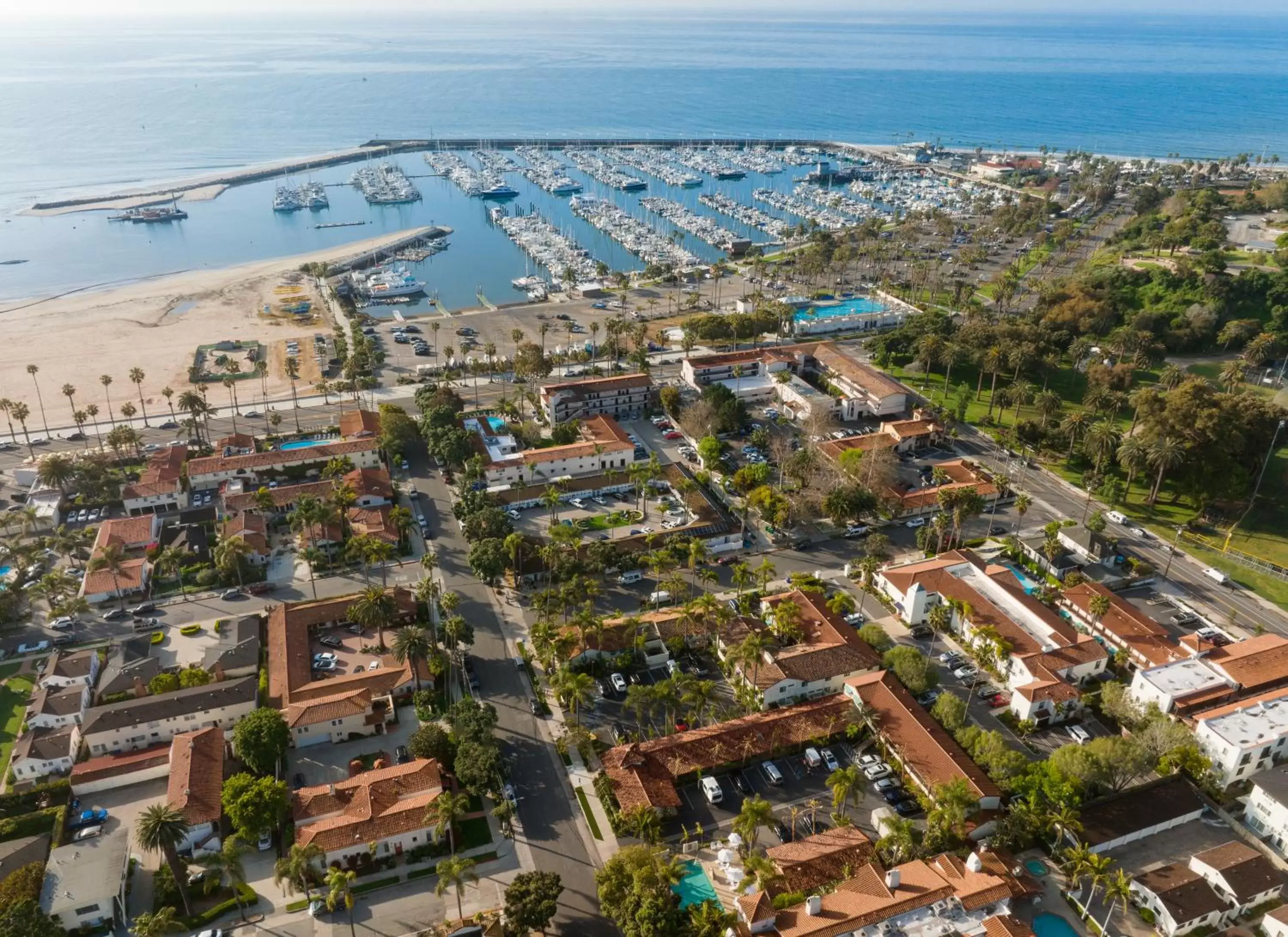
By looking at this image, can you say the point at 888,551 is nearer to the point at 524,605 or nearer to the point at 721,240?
the point at 524,605

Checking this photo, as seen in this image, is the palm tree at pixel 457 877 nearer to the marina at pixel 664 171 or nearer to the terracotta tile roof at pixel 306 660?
the terracotta tile roof at pixel 306 660

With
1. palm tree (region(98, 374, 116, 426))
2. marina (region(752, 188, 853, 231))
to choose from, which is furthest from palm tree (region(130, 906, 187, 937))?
marina (region(752, 188, 853, 231))

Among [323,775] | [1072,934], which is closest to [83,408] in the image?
[323,775]

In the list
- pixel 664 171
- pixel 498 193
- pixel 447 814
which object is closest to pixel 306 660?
pixel 447 814

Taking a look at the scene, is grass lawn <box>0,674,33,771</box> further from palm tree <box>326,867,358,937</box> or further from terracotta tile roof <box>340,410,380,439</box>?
terracotta tile roof <box>340,410,380,439</box>

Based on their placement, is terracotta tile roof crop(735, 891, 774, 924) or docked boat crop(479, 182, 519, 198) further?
docked boat crop(479, 182, 519, 198)

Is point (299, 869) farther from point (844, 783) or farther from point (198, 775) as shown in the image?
point (844, 783)

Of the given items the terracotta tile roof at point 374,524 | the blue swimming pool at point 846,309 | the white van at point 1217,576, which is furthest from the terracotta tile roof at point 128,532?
the blue swimming pool at point 846,309
